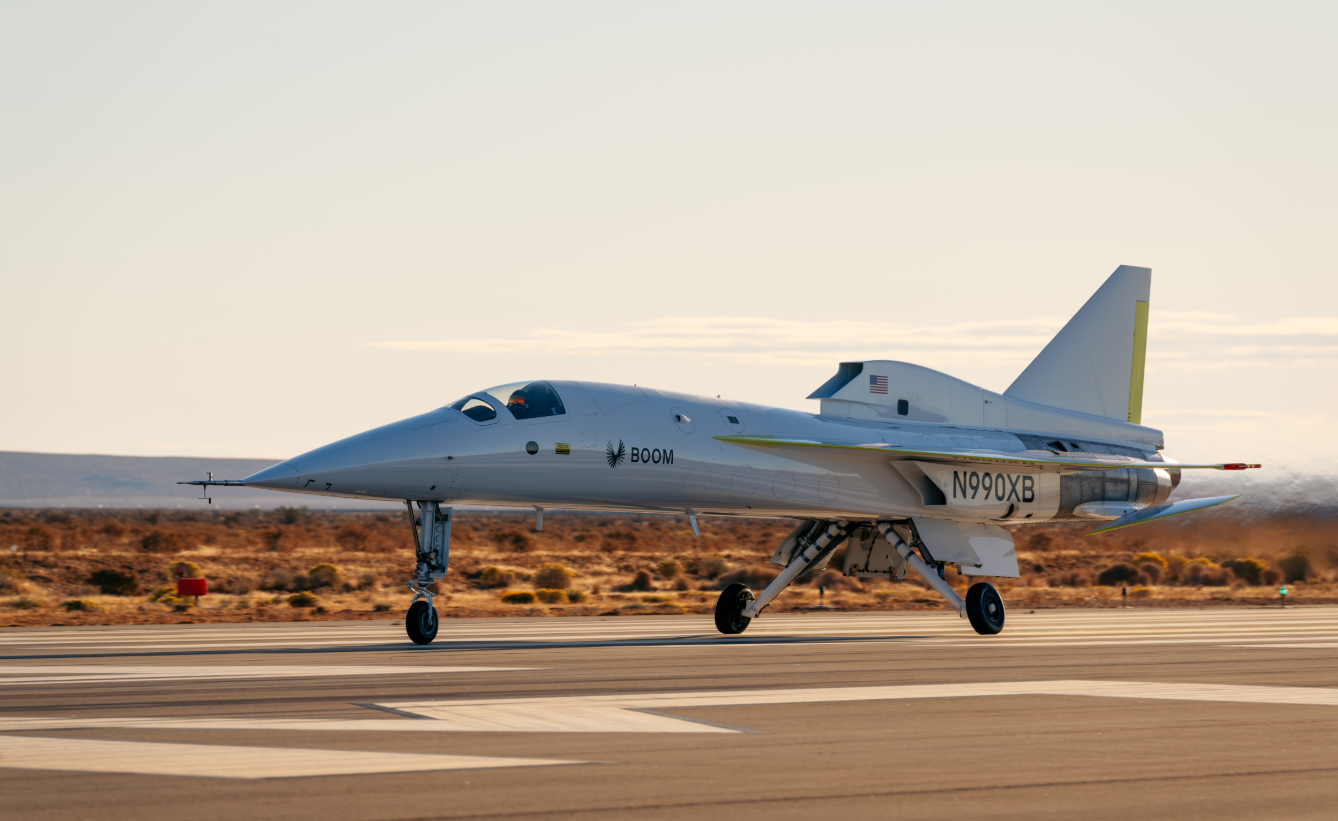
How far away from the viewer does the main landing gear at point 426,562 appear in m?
18.4

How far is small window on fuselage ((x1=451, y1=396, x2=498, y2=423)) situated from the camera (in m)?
18.7

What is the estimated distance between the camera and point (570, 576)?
155ft

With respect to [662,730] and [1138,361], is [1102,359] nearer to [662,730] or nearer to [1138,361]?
[1138,361]

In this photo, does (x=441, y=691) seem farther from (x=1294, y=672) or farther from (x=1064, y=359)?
(x=1064, y=359)

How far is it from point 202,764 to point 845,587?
3783 centimetres

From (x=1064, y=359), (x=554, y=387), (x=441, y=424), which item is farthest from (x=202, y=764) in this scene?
(x=1064, y=359)

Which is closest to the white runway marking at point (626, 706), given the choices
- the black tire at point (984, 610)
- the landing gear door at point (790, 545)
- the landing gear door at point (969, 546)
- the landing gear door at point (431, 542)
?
the landing gear door at point (431, 542)

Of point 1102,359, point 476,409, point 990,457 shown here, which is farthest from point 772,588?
point 1102,359

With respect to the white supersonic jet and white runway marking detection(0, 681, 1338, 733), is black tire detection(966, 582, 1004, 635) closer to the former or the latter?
the white supersonic jet

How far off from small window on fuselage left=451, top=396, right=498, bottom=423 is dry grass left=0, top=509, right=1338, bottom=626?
7604 millimetres

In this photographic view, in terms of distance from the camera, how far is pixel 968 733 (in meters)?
10.5

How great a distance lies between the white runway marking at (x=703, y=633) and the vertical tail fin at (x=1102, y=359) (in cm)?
402

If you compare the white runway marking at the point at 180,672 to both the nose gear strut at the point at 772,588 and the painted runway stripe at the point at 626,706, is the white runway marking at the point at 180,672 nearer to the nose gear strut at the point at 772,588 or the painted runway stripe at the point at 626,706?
the painted runway stripe at the point at 626,706

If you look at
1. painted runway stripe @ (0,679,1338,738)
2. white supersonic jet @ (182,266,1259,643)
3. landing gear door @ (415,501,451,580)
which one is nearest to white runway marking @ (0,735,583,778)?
painted runway stripe @ (0,679,1338,738)
